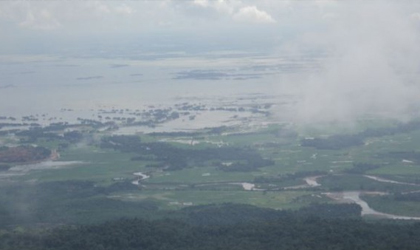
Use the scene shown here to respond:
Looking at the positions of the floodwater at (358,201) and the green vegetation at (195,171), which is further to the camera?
the green vegetation at (195,171)

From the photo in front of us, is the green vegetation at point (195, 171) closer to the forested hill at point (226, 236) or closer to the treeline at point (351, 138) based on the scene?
the treeline at point (351, 138)

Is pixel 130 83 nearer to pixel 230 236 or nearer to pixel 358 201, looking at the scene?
pixel 358 201

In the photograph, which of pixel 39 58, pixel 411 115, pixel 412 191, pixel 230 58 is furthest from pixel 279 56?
pixel 412 191

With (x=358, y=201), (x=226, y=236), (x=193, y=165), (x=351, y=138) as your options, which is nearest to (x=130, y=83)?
(x=351, y=138)

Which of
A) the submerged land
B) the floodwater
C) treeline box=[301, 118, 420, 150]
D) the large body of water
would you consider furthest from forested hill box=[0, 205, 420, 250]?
the large body of water

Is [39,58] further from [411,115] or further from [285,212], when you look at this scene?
[285,212]

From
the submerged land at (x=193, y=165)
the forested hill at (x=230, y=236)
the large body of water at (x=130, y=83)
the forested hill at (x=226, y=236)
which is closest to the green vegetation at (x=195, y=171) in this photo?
the submerged land at (x=193, y=165)
